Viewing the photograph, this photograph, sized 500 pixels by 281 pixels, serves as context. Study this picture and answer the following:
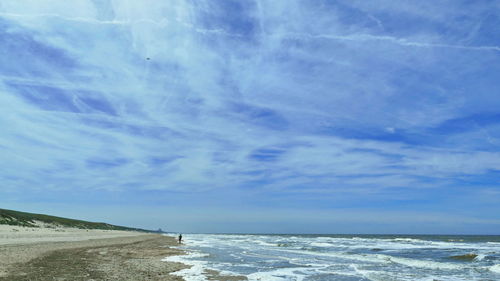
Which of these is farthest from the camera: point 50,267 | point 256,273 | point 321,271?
point 321,271

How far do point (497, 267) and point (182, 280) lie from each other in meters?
23.7

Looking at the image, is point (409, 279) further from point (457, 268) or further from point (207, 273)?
point (207, 273)

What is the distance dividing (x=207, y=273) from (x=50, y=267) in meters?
8.21

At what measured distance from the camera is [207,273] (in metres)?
20.6

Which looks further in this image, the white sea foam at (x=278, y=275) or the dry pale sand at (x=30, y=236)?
the dry pale sand at (x=30, y=236)

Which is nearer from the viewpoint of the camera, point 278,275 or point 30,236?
point 278,275

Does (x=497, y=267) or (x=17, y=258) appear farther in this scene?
(x=497, y=267)

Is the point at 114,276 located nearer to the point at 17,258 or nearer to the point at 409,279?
the point at 17,258

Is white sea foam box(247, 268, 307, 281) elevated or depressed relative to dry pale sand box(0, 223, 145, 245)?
depressed

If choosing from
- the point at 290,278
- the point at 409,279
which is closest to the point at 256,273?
the point at 290,278

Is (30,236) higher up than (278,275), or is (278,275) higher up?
(30,236)

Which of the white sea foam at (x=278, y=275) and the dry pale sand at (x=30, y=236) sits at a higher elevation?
the dry pale sand at (x=30, y=236)

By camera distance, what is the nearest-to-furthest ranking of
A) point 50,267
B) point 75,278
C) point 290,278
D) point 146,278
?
point 75,278 → point 146,278 → point 50,267 → point 290,278

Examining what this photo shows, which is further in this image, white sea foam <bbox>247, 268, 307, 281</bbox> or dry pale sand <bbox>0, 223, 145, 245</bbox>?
dry pale sand <bbox>0, 223, 145, 245</bbox>
